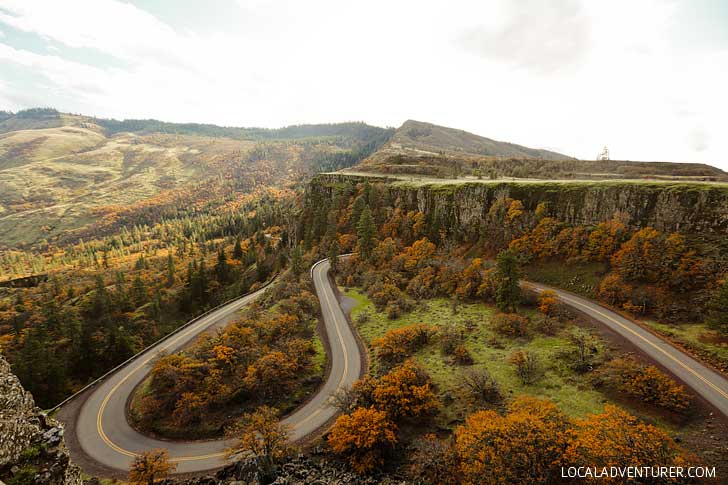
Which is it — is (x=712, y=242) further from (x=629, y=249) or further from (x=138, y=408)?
(x=138, y=408)

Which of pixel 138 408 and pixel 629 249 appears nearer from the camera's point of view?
pixel 138 408

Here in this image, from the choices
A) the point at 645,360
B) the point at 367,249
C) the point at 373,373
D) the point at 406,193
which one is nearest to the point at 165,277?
the point at 367,249

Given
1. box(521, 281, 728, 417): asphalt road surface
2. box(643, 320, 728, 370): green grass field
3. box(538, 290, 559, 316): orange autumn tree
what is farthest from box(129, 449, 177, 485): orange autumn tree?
box(643, 320, 728, 370): green grass field

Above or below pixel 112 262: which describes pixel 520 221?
above

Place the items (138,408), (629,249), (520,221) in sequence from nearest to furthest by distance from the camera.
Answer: (138,408) → (629,249) → (520,221)

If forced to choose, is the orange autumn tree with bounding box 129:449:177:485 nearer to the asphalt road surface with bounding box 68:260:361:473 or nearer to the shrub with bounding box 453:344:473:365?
the asphalt road surface with bounding box 68:260:361:473

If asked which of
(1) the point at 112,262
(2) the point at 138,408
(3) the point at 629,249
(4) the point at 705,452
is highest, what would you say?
(3) the point at 629,249

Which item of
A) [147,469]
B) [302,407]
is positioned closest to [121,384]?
[147,469]
